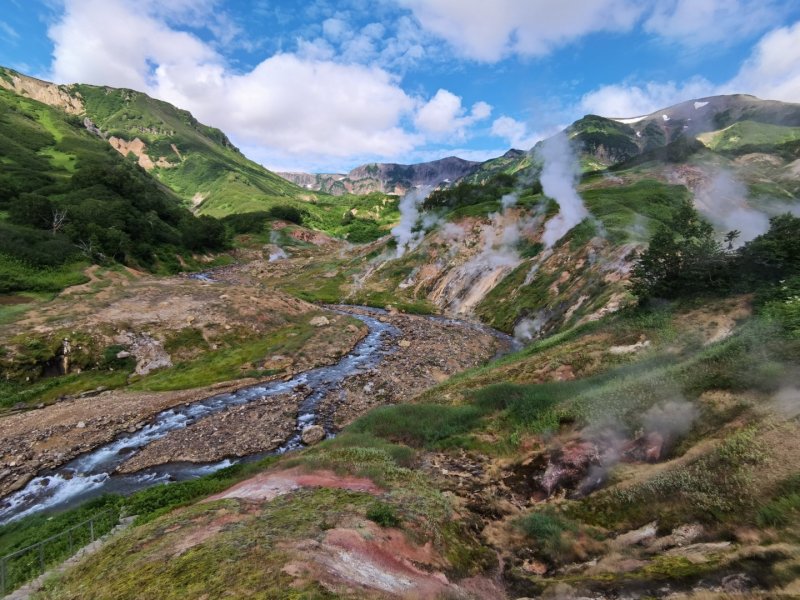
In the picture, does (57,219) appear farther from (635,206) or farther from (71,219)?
(635,206)

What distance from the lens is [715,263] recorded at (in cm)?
2534

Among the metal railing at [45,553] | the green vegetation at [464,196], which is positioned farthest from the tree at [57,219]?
the green vegetation at [464,196]

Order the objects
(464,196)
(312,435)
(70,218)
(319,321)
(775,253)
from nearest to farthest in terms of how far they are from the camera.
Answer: (775,253) → (312,435) → (319,321) → (70,218) → (464,196)

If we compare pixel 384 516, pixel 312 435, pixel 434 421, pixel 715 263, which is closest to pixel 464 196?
pixel 715 263

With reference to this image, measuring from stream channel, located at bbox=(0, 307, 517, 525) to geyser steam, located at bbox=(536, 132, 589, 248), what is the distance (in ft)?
129

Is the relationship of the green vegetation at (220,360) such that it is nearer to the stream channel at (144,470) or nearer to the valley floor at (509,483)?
the stream channel at (144,470)

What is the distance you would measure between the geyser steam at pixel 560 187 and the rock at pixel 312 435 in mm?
45503

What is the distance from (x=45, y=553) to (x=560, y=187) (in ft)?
248

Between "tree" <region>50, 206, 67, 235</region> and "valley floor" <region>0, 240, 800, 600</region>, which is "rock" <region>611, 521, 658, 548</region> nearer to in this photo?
"valley floor" <region>0, 240, 800, 600</region>

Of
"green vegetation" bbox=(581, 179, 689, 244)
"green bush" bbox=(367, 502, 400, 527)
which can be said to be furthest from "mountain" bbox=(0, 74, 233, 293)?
"green vegetation" bbox=(581, 179, 689, 244)

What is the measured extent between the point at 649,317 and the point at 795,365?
14.0 meters

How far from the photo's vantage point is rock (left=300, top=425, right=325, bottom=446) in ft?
83.0

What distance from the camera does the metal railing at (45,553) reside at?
12.1 m

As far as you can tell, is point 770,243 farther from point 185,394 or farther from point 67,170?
point 67,170
